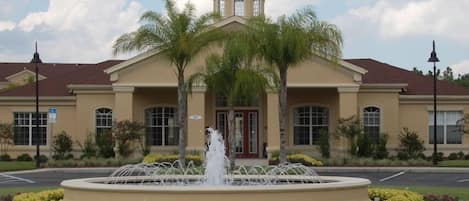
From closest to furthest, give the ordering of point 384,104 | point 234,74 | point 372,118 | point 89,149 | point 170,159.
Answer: point 234,74 → point 170,159 → point 89,149 → point 384,104 → point 372,118

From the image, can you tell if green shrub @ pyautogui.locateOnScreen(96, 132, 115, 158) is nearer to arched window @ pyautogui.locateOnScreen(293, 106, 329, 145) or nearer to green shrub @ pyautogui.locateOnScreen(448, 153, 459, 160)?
arched window @ pyautogui.locateOnScreen(293, 106, 329, 145)

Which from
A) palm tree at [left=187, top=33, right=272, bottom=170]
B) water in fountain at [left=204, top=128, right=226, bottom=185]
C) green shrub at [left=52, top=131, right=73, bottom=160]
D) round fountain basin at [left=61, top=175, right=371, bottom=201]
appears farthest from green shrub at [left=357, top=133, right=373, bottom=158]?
round fountain basin at [left=61, top=175, right=371, bottom=201]

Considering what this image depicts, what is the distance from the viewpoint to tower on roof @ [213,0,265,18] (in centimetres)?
4831

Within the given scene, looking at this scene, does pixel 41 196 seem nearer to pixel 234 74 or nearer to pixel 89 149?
pixel 234 74

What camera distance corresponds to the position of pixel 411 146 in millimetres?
45344

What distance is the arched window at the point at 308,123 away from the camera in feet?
153

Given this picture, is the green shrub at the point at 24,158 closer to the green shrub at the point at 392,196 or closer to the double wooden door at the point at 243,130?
the double wooden door at the point at 243,130

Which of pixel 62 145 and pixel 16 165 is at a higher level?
pixel 62 145

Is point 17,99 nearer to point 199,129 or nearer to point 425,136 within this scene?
point 199,129

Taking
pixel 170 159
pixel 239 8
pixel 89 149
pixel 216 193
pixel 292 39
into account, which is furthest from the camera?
pixel 239 8

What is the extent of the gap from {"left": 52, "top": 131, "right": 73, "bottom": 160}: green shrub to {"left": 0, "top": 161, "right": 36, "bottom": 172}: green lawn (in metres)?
1.65

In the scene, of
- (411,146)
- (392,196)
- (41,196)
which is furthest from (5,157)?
(392,196)

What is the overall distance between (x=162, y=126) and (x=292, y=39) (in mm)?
13646

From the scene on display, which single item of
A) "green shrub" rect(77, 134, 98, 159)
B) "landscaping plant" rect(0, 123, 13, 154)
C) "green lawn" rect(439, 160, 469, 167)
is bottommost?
"green lawn" rect(439, 160, 469, 167)
